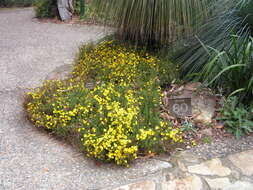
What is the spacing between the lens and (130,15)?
3678mm

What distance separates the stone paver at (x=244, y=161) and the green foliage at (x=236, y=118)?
0.22 metres

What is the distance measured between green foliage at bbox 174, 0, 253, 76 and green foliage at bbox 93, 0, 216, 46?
6.5 inches

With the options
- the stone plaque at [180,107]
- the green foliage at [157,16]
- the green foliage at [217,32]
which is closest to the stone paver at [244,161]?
the stone plaque at [180,107]

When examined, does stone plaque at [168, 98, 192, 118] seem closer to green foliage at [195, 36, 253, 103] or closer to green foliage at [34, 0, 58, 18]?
green foliage at [195, 36, 253, 103]

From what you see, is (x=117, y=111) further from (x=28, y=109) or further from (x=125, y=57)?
(x=125, y=57)

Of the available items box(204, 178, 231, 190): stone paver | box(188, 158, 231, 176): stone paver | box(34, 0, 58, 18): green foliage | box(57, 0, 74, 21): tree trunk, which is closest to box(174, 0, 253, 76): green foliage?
box(188, 158, 231, 176): stone paver

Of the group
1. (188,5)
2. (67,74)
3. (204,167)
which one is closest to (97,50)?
(67,74)

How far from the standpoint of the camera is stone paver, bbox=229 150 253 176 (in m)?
2.47

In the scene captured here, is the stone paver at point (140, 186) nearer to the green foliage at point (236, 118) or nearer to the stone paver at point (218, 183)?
the stone paver at point (218, 183)

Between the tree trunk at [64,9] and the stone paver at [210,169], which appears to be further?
the tree trunk at [64,9]

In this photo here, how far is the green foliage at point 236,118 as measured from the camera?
2879 mm

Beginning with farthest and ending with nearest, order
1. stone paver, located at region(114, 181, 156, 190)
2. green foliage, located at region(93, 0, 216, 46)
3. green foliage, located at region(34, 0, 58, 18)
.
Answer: green foliage, located at region(34, 0, 58, 18) < green foliage, located at region(93, 0, 216, 46) < stone paver, located at region(114, 181, 156, 190)

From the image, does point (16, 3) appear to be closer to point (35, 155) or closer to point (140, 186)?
point (35, 155)

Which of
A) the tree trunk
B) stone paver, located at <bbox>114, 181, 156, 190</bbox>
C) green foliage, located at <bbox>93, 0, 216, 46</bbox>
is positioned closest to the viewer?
stone paver, located at <bbox>114, 181, 156, 190</bbox>
